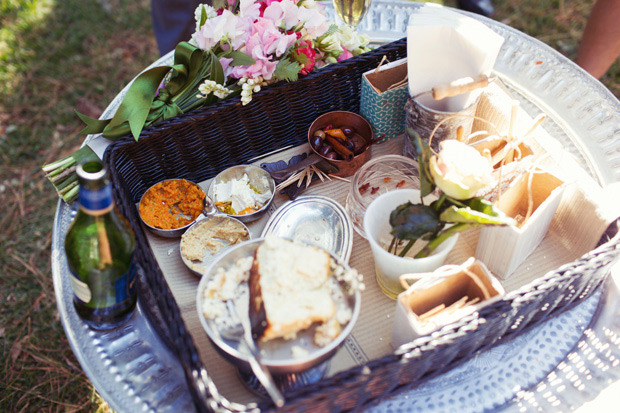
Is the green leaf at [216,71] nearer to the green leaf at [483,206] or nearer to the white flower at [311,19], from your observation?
the white flower at [311,19]

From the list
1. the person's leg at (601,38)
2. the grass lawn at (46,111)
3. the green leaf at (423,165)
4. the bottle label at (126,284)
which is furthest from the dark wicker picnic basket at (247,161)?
the person's leg at (601,38)

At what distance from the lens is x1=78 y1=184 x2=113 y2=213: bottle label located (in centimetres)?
81

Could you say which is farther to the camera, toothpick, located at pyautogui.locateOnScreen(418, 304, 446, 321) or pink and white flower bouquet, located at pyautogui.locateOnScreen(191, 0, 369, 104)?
pink and white flower bouquet, located at pyautogui.locateOnScreen(191, 0, 369, 104)

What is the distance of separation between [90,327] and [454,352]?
0.72 meters

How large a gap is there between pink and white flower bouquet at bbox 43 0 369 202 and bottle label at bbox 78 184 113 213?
32 centimetres

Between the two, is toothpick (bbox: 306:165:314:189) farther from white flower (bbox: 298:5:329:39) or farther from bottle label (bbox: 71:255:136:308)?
bottle label (bbox: 71:255:136:308)

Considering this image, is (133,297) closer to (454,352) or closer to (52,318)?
(454,352)

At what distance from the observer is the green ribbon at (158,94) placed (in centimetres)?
116

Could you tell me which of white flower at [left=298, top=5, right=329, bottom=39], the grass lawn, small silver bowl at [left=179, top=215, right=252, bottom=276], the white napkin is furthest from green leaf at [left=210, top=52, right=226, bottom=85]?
the grass lawn

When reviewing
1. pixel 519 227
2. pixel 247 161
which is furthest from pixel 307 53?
pixel 519 227

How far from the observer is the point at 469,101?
3.71ft

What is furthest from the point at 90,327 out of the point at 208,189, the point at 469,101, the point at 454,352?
the point at 469,101

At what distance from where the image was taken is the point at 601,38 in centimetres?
201

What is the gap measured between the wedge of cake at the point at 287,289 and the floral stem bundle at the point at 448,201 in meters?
0.16
